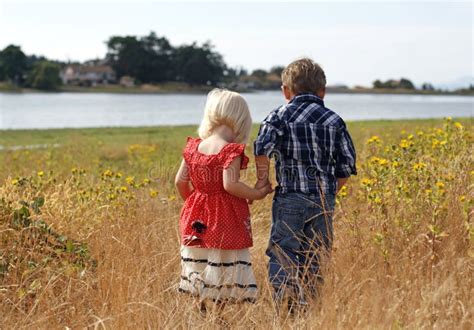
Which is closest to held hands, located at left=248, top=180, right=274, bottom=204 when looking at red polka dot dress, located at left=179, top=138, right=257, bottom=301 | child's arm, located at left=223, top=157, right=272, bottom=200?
child's arm, located at left=223, top=157, right=272, bottom=200

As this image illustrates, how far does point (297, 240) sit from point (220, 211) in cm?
45

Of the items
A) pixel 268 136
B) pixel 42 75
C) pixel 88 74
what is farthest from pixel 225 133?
pixel 88 74

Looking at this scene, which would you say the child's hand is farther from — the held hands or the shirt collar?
the shirt collar

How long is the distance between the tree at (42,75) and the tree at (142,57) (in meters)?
10.1

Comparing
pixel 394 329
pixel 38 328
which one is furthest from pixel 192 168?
pixel 394 329

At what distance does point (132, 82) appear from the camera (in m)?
108

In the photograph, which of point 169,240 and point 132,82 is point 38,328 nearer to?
point 169,240

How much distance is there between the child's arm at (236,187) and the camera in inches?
159

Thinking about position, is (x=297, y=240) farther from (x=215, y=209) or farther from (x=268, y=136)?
(x=268, y=136)

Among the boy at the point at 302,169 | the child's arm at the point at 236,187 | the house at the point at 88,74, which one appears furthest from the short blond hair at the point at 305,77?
the house at the point at 88,74

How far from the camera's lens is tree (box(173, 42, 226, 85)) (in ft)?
334

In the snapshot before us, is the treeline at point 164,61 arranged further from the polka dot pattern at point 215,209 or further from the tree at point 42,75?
the polka dot pattern at point 215,209

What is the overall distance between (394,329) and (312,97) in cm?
143

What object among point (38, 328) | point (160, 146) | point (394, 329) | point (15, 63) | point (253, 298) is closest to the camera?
point (394, 329)
